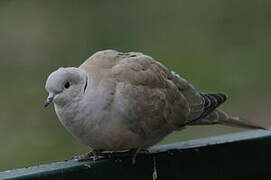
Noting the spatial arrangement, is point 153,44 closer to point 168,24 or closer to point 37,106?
point 168,24

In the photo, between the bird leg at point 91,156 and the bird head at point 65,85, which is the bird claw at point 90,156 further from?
the bird head at point 65,85

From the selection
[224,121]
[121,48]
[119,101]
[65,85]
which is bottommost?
[121,48]

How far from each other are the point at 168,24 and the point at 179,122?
519 centimetres

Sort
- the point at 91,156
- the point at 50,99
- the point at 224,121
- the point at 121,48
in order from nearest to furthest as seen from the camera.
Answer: the point at 50,99 → the point at 91,156 → the point at 224,121 → the point at 121,48

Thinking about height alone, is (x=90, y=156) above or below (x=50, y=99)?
below

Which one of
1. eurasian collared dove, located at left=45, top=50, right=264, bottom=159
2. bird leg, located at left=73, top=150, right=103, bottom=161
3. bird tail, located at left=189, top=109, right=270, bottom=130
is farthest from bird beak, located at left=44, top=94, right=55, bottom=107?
bird tail, located at left=189, top=109, right=270, bottom=130

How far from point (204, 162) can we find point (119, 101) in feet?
1.46

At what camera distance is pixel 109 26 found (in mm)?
9203

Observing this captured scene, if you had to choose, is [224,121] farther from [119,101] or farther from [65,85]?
[65,85]

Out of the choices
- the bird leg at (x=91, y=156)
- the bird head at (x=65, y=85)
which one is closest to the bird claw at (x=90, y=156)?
the bird leg at (x=91, y=156)

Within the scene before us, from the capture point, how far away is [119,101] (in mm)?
3947

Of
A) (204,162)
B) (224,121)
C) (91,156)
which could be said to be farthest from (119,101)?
(224,121)

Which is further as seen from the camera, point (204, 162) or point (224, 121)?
point (224, 121)

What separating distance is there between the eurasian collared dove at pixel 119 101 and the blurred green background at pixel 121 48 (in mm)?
2261
